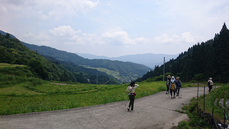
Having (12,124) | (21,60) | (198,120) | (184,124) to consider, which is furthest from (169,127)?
(21,60)

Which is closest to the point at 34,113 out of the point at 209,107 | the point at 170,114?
the point at 170,114

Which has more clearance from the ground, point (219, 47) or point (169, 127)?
point (219, 47)

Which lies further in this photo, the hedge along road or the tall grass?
the tall grass

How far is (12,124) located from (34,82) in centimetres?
2082

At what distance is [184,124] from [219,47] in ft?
132

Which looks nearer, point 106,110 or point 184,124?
point 184,124

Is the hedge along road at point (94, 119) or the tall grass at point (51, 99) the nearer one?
the hedge along road at point (94, 119)

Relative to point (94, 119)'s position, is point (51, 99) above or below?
below

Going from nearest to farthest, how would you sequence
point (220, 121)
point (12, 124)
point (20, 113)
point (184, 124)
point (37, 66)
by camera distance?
point (220, 121)
point (184, 124)
point (12, 124)
point (20, 113)
point (37, 66)

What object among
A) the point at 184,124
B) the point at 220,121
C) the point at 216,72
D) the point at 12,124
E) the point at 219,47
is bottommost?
the point at 12,124

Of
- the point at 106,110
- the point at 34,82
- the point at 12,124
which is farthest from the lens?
the point at 34,82

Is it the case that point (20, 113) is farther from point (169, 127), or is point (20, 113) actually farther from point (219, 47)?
point (219, 47)

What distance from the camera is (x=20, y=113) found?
8.79 meters

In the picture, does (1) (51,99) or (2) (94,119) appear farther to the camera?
(1) (51,99)
